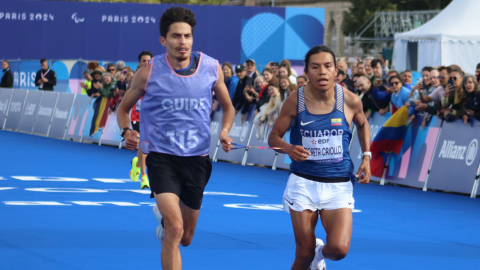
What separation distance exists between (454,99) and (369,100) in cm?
205

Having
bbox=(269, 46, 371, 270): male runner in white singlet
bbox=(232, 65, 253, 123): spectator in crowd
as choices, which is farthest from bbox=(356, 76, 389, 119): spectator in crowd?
bbox=(269, 46, 371, 270): male runner in white singlet

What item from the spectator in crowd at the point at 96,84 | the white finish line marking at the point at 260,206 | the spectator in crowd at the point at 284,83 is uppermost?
the spectator in crowd at the point at 284,83

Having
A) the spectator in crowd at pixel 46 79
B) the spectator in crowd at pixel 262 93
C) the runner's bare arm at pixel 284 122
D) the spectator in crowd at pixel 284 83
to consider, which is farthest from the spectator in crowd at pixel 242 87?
the runner's bare arm at pixel 284 122

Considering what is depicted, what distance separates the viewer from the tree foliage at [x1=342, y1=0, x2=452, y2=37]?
71875 millimetres

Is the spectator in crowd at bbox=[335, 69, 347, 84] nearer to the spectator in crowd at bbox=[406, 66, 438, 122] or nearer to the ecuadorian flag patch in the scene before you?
the spectator in crowd at bbox=[406, 66, 438, 122]

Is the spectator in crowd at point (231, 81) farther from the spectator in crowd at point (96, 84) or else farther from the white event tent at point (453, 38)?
the white event tent at point (453, 38)

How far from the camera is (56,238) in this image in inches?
338

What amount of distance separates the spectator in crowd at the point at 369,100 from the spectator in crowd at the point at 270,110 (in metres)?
1.70

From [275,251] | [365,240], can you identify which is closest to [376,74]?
[365,240]

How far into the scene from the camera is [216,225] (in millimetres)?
9836

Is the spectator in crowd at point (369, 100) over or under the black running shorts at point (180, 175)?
under

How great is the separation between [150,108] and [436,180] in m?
8.94

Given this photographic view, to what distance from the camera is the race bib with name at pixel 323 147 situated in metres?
6.18

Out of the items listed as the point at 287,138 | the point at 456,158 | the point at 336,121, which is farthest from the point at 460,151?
the point at 336,121
